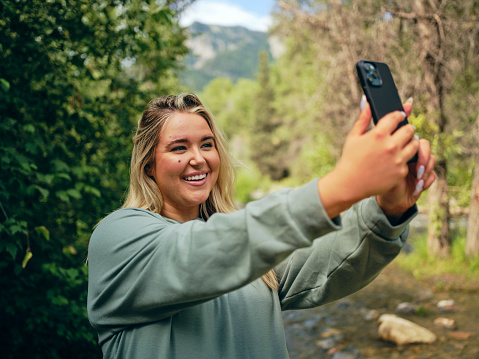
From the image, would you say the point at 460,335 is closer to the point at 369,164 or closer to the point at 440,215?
the point at 440,215

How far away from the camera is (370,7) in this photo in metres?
8.01

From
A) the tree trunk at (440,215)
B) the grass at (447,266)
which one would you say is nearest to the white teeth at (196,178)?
the grass at (447,266)

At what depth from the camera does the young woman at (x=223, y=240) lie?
0.91m

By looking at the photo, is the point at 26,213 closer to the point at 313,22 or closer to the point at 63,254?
the point at 63,254

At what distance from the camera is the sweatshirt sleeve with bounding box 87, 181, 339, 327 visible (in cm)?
91

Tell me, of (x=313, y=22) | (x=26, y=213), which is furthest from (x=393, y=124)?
(x=313, y=22)

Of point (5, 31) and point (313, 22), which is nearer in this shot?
point (5, 31)

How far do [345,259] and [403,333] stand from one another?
15.5 ft

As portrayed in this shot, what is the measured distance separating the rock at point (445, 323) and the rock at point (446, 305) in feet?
1.52

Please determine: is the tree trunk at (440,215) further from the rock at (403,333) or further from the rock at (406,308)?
the rock at (403,333)

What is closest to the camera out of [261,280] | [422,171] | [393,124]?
[393,124]

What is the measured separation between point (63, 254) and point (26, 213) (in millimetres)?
613

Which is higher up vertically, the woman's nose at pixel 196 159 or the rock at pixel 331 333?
the woman's nose at pixel 196 159

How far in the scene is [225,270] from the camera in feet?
3.20
